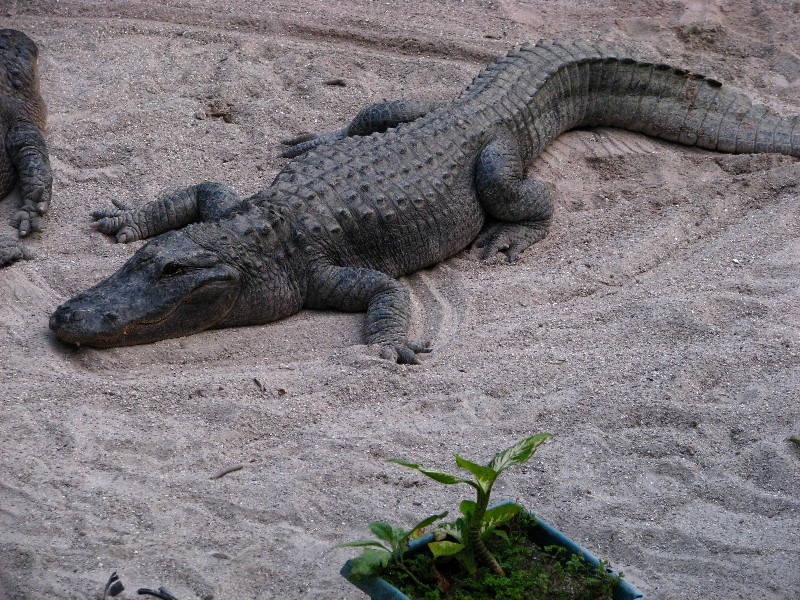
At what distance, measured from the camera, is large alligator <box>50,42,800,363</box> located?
514 cm

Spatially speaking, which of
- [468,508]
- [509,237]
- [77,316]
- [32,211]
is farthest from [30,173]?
[468,508]

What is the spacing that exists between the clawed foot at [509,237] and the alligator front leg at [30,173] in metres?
2.88

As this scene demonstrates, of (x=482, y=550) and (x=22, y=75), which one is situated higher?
(x=482, y=550)

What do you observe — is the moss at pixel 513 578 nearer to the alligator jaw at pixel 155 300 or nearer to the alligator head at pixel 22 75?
the alligator jaw at pixel 155 300

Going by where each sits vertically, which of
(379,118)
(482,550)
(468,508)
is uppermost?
(468,508)

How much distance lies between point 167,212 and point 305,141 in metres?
1.38

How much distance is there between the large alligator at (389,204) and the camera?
5137 millimetres

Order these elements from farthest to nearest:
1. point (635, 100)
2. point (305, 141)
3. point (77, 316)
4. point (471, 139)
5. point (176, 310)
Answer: point (635, 100) < point (305, 141) < point (471, 139) < point (176, 310) < point (77, 316)

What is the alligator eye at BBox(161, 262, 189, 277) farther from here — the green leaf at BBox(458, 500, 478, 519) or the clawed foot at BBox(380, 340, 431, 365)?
the green leaf at BBox(458, 500, 478, 519)

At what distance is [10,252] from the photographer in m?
5.56

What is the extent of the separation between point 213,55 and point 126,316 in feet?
12.2

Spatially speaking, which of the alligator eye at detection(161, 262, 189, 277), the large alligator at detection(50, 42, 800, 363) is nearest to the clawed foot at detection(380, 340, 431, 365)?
the large alligator at detection(50, 42, 800, 363)

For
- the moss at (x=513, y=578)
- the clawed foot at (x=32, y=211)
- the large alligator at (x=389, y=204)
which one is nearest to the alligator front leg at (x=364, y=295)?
the large alligator at (x=389, y=204)

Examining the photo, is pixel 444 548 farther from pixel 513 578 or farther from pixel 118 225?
pixel 118 225
